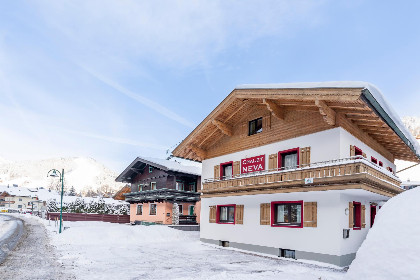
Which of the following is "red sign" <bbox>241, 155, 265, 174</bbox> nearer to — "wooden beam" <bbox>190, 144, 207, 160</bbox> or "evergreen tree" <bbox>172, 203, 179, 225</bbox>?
"wooden beam" <bbox>190, 144, 207, 160</bbox>

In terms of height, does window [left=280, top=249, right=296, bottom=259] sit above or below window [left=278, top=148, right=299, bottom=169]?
below

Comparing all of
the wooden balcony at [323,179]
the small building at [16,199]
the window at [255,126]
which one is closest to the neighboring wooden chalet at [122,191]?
the wooden balcony at [323,179]

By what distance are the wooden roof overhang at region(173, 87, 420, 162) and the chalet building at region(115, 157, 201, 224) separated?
29.1 ft

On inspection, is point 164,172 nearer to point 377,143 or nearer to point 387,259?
point 377,143

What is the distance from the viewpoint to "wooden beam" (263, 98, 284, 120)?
1792 cm

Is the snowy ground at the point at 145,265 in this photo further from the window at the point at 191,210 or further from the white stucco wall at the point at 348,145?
the window at the point at 191,210

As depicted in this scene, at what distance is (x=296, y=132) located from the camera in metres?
17.9

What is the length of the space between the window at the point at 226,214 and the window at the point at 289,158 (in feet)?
17.1

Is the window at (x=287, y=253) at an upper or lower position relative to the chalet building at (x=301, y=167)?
lower

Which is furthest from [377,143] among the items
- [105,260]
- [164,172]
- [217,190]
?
[164,172]

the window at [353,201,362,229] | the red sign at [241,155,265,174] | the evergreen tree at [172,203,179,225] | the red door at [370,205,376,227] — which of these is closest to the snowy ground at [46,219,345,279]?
the window at [353,201,362,229]

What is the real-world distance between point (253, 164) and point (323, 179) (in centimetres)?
600

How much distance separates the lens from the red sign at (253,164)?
1964cm

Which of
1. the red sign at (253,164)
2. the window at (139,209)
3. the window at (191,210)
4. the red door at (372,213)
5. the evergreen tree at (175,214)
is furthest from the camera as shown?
the window at (139,209)
